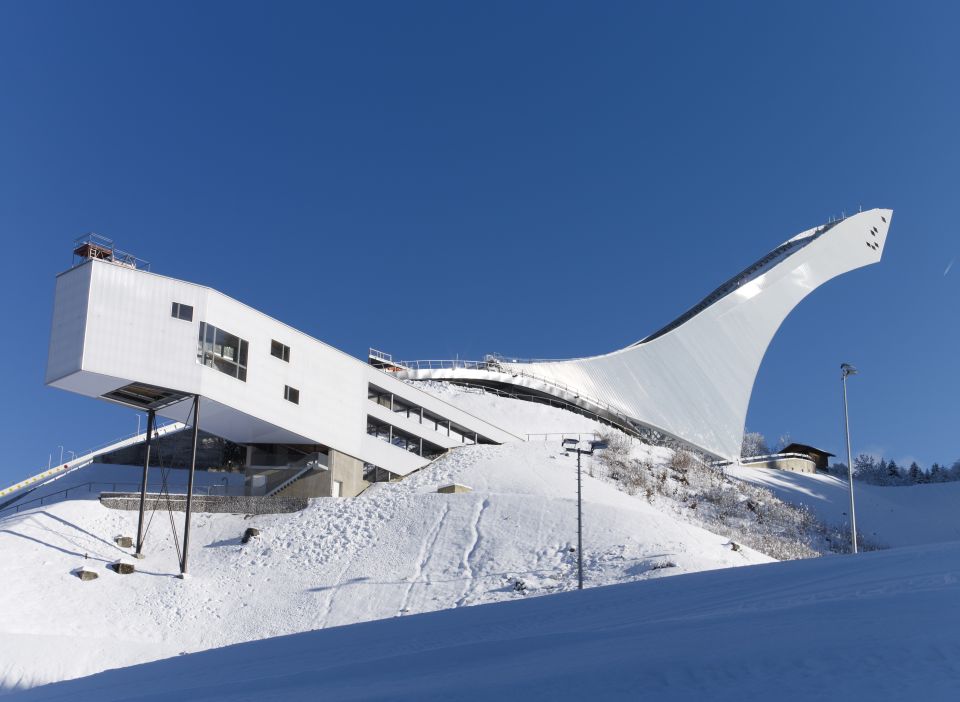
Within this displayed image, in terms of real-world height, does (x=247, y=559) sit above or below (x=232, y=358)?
below

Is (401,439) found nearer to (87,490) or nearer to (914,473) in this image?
(87,490)

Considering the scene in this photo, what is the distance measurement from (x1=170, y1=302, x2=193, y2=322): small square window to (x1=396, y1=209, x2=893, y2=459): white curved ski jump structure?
73.7 feet

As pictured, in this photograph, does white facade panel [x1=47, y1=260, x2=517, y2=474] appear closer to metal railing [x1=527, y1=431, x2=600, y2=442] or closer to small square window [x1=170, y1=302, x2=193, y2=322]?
small square window [x1=170, y1=302, x2=193, y2=322]

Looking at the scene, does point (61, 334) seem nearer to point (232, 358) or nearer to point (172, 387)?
point (172, 387)

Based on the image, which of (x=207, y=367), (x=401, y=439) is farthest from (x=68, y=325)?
(x=401, y=439)

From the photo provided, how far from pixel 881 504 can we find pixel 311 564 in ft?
105

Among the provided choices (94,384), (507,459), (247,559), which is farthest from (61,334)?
(507,459)

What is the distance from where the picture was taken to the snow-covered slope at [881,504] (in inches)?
1657

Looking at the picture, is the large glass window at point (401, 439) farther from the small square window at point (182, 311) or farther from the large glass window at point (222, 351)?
the small square window at point (182, 311)

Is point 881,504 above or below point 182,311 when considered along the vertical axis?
below

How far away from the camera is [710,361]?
60188mm

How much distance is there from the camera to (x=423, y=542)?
28.1 metres

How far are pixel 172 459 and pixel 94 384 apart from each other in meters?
11.3

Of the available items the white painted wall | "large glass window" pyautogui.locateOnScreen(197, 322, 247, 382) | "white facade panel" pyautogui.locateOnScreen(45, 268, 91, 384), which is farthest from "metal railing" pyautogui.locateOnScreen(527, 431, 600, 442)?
"white facade panel" pyautogui.locateOnScreen(45, 268, 91, 384)
